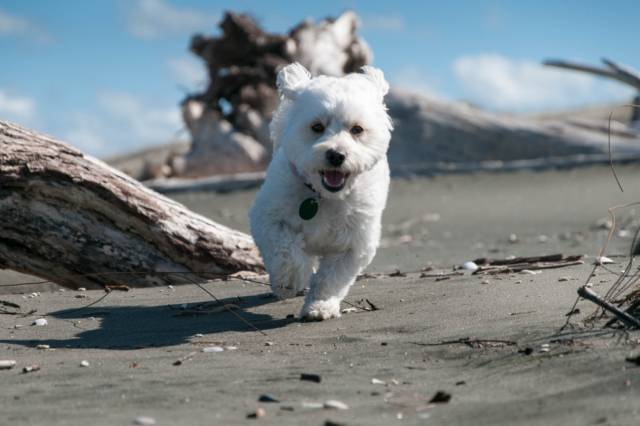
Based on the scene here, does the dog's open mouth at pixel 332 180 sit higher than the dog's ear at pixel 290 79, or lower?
lower

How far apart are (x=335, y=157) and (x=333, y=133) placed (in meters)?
0.27

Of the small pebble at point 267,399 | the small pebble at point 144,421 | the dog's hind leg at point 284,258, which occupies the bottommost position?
the small pebble at point 144,421

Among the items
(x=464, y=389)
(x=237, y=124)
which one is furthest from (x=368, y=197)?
(x=237, y=124)

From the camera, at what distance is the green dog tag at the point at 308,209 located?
4.49 m

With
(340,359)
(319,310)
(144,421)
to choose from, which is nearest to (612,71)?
(319,310)

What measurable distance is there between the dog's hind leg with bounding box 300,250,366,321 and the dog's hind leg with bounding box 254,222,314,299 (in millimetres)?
136

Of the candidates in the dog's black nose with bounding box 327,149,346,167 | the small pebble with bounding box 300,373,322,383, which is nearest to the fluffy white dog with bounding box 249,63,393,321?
the dog's black nose with bounding box 327,149,346,167

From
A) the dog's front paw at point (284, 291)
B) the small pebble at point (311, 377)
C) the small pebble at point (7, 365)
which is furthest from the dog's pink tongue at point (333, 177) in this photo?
the small pebble at point (7, 365)

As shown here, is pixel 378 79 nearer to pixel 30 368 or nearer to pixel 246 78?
pixel 30 368

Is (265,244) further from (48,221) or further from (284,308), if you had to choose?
(48,221)

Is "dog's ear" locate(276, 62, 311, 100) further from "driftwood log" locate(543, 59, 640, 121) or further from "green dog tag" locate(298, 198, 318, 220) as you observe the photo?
"driftwood log" locate(543, 59, 640, 121)

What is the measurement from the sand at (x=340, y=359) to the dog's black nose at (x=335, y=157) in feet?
4.00

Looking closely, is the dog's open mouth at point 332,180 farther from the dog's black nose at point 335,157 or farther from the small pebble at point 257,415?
the small pebble at point 257,415

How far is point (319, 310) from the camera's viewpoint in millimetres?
4469
